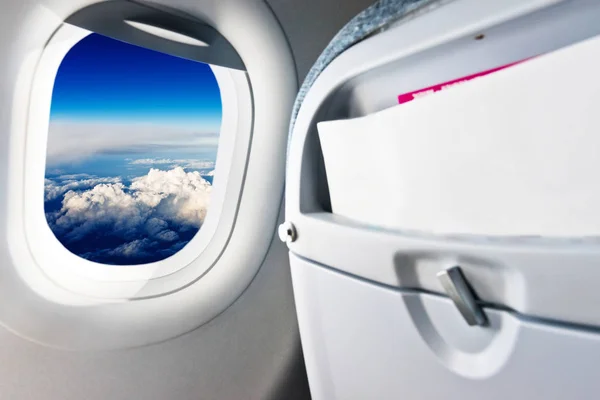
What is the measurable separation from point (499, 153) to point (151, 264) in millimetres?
1023

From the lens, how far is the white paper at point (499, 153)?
1.33ft

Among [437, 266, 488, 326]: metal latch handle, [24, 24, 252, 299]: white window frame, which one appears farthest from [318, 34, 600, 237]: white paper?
[24, 24, 252, 299]: white window frame

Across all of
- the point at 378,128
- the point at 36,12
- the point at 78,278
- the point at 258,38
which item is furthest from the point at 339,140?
the point at 78,278

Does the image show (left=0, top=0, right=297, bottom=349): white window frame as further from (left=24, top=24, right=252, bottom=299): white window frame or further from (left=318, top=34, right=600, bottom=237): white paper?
(left=318, top=34, right=600, bottom=237): white paper

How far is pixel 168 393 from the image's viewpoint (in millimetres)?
1178

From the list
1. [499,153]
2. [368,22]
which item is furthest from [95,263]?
→ [499,153]

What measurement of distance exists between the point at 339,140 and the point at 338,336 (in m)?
0.31

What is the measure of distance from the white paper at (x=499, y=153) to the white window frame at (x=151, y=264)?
0.59 metres

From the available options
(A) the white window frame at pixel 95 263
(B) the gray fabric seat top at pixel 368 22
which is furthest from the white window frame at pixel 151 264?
(B) the gray fabric seat top at pixel 368 22

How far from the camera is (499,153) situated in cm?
47

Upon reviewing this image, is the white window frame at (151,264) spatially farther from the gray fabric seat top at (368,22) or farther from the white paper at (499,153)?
the white paper at (499,153)

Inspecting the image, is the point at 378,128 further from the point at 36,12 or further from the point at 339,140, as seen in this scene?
the point at 36,12

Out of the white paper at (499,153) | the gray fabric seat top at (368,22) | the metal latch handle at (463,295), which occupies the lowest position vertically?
the metal latch handle at (463,295)

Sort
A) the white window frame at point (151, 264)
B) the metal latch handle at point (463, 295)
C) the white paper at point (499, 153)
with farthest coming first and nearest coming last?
the white window frame at point (151, 264) → the metal latch handle at point (463, 295) → the white paper at point (499, 153)
